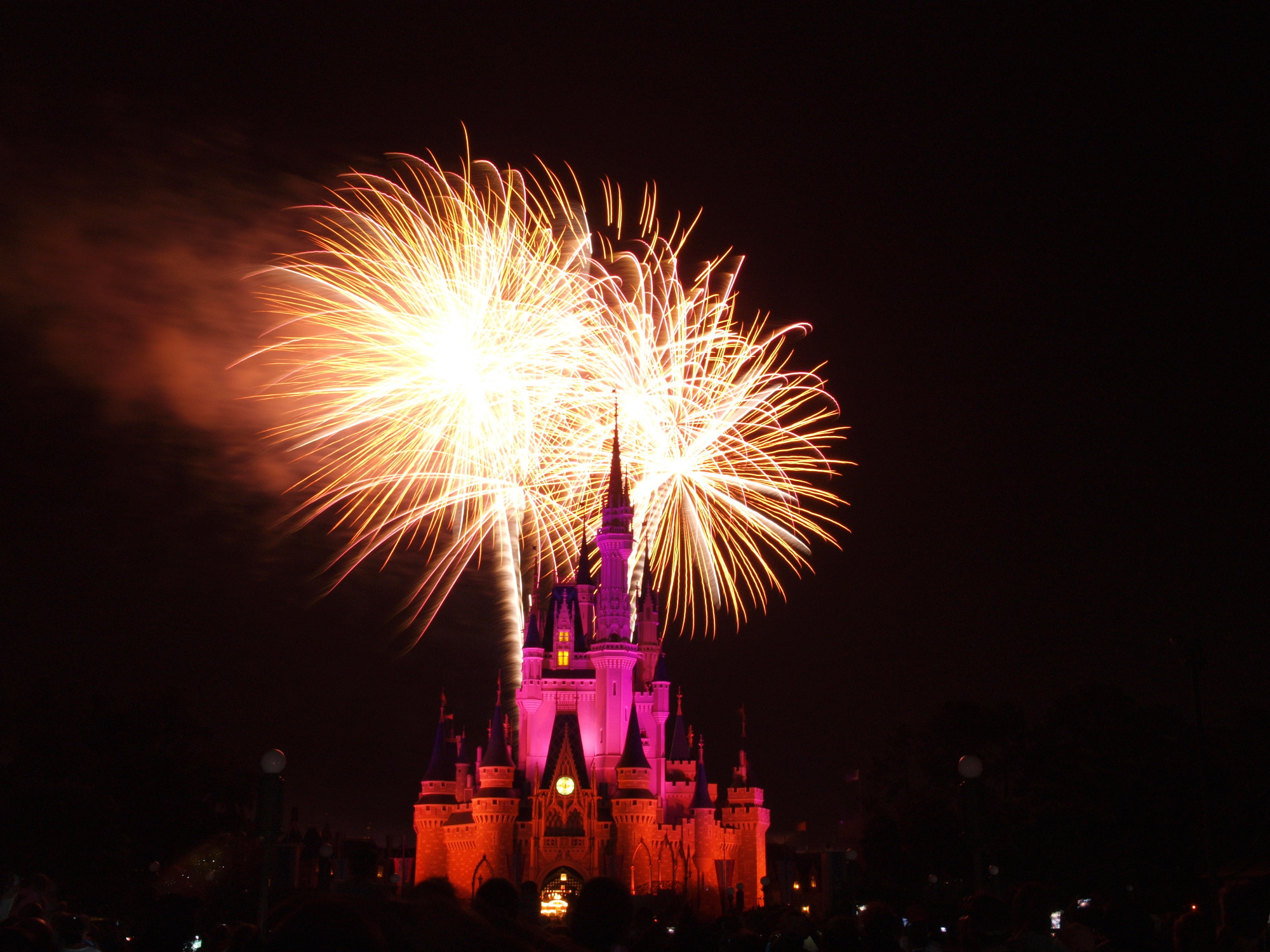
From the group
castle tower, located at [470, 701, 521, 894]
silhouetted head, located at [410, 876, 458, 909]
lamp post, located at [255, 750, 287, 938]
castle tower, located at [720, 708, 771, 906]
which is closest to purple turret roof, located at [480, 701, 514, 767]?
castle tower, located at [470, 701, 521, 894]

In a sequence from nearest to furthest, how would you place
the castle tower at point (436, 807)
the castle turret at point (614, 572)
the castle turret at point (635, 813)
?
1. the castle turret at point (635, 813)
2. the castle tower at point (436, 807)
3. the castle turret at point (614, 572)

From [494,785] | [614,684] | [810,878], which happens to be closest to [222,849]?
[494,785]

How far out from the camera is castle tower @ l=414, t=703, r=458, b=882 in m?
81.8

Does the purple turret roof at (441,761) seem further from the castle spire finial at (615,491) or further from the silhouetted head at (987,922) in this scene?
the silhouetted head at (987,922)

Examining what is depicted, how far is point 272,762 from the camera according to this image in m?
18.4

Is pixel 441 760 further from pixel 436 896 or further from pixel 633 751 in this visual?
pixel 436 896

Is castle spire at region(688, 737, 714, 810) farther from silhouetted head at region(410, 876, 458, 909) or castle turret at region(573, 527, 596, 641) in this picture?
silhouetted head at region(410, 876, 458, 909)

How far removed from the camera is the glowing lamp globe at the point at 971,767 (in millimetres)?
16734

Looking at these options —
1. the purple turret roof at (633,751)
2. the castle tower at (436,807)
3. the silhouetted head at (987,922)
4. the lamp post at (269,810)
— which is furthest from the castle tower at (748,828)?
the silhouetted head at (987,922)

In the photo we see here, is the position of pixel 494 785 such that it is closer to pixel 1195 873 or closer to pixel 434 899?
pixel 1195 873

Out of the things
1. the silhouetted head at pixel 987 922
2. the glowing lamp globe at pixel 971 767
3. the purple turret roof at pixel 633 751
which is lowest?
the silhouetted head at pixel 987 922

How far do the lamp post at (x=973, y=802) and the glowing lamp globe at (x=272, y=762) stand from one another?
9838 mm

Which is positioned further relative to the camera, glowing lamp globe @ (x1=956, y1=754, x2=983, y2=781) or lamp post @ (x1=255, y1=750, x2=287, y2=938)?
lamp post @ (x1=255, y1=750, x2=287, y2=938)

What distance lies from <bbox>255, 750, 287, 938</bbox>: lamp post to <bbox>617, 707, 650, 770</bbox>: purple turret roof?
60786mm
